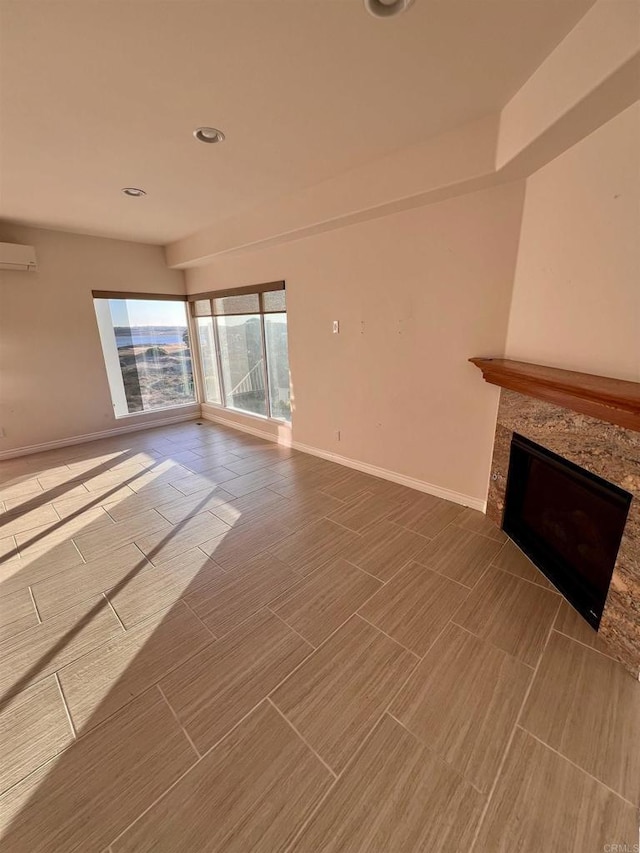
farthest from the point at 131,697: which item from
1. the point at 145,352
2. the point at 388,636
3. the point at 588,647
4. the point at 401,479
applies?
the point at 145,352

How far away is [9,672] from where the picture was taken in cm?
159

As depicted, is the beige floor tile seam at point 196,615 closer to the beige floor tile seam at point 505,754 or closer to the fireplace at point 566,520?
the beige floor tile seam at point 505,754

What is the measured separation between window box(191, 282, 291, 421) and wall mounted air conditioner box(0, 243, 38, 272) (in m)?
2.02

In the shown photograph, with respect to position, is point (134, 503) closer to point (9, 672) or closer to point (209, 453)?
point (209, 453)

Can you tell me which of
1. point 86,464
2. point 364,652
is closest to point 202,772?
point 364,652

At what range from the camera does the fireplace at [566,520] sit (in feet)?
5.55

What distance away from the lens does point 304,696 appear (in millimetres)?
1442

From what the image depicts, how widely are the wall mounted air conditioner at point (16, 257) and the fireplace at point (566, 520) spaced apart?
5405mm

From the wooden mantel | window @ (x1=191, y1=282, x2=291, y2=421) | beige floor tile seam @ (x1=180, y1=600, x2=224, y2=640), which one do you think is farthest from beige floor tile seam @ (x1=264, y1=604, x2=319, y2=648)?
window @ (x1=191, y1=282, x2=291, y2=421)

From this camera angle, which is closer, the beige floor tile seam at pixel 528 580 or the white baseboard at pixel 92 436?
the beige floor tile seam at pixel 528 580

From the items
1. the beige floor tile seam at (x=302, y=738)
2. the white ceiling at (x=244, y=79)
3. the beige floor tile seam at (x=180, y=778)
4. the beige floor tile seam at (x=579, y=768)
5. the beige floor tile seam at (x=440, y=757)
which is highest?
the white ceiling at (x=244, y=79)

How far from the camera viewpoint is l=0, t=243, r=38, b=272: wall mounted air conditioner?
12.4 feet

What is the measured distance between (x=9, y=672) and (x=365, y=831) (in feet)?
5.58

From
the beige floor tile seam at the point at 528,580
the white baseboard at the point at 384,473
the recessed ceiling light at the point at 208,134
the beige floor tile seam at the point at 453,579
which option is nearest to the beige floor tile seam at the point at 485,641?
the beige floor tile seam at the point at 453,579
